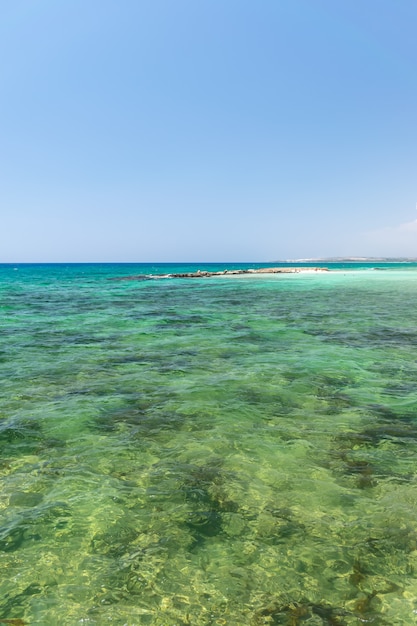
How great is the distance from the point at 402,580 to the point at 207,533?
2.25 m

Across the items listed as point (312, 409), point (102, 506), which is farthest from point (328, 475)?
point (102, 506)

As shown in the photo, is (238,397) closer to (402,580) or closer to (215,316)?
(402,580)

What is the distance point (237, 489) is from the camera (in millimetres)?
5551

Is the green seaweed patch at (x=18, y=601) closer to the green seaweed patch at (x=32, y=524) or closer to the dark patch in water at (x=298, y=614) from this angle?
the green seaweed patch at (x=32, y=524)

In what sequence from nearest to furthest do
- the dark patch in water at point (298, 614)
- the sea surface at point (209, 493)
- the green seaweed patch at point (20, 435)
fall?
1. the dark patch in water at point (298, 614)
2. the sea surface at point (209, 493)
3. the green seaweed patch at point (20, 435)

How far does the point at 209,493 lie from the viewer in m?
5.44

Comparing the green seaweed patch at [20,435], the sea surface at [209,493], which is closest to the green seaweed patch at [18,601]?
the sea surface at [209,493]

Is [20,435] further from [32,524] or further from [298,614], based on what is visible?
[298,614]

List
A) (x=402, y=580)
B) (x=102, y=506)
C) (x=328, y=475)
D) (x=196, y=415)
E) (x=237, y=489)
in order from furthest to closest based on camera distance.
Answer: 1. (x=196, y=415)
2. (x=328, y=475)
3. (x=237, y=489)
4. (x=102, y=506)
5. (x=402, y=580)

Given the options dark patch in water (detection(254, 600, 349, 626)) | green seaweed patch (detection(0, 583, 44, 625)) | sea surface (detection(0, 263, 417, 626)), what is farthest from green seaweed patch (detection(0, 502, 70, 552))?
dark patch in water (detection(254, 600, 349, 626))

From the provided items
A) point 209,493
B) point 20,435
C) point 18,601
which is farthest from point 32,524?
point 20,435

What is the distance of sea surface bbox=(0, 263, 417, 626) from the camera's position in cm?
372

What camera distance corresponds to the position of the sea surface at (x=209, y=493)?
3.72m

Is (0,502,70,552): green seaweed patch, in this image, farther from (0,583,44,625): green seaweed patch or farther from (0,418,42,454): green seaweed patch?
(0,418,42,454): green seaweed patch
